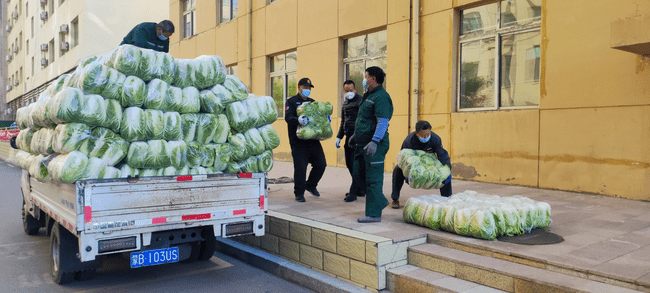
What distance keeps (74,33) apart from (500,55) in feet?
93.3

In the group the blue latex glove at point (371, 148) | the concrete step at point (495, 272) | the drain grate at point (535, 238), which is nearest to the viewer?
the concrete step at point (495, 272)

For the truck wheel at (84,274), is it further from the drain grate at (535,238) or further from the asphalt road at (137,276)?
the drain grate at (535,238)

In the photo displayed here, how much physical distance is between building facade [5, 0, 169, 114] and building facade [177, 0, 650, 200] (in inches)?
733

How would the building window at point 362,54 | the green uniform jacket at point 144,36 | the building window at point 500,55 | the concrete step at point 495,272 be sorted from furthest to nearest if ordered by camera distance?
the building window at point 362,54 < the building window at point 500,55 < the green uniform jacket at point 144,36 < the concrete step at point 495,272

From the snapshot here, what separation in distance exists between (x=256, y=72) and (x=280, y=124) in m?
2.26

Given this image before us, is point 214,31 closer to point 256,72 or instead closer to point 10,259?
point 256,72

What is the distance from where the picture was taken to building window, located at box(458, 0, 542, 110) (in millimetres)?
8539

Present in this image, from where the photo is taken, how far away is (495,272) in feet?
12.8

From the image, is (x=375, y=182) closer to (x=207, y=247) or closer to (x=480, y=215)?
(x=480, y=215)

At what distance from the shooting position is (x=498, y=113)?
873cm

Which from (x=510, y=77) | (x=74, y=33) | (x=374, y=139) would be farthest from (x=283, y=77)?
(x=74, y=33)

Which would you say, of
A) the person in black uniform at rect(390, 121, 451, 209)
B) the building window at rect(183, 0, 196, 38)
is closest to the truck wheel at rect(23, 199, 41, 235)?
the person in black uniform at rect(390, 121, 451, 209)

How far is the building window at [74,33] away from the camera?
96.2 ft

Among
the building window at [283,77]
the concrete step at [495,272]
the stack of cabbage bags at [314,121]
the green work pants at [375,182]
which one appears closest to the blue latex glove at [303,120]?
the stack of cabbage bags at [314,121]
